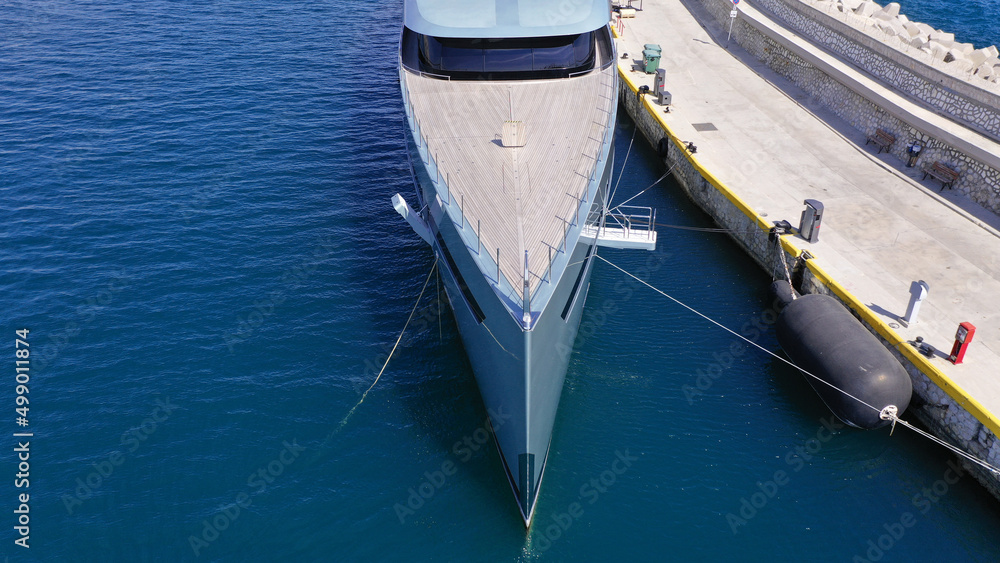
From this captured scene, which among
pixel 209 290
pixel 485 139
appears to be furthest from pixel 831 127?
pixel 209 290

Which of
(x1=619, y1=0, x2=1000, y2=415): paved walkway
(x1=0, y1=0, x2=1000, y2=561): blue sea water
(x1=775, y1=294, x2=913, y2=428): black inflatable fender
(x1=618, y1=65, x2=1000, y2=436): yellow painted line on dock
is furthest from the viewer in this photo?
(x1=619, y1=0, x2=1000, y2=415): paved walkway

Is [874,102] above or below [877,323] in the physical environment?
above

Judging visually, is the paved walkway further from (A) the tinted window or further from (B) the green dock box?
(A) the tinted window

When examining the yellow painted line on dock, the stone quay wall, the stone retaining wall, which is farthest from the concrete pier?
the stone retaining wall

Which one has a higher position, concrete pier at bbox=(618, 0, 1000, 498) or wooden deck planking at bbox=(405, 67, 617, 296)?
wooden deck planking at bbox=(405, 67, 617, 296)

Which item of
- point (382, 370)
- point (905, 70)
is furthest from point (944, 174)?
point (382, 370)

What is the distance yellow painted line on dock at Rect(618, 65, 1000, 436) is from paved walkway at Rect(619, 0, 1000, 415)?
218 millimetres

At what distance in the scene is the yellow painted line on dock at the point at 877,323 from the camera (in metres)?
13.9

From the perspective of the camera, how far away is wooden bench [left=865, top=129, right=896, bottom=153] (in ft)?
74.3

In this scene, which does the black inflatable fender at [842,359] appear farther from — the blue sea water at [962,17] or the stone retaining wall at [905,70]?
the blue sea water at [962,17]

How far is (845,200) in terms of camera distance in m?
20.5

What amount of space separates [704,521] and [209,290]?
536 inches

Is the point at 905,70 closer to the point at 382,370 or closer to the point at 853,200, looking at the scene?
the point at 853,200

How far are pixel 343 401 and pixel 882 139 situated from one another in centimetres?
1834
